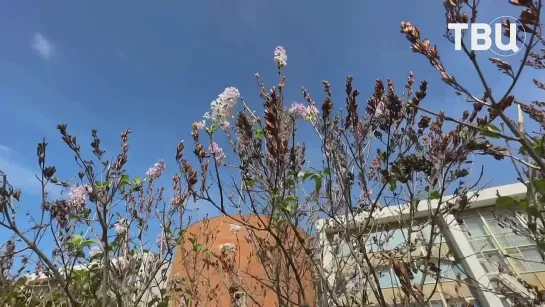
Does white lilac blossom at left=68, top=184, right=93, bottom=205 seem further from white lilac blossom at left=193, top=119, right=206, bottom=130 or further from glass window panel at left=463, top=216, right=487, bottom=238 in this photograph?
glass window panel at left=463, top=216, right=487, bottom=238

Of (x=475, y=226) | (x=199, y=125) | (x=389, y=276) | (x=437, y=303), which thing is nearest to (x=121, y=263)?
(x=199, y=125)

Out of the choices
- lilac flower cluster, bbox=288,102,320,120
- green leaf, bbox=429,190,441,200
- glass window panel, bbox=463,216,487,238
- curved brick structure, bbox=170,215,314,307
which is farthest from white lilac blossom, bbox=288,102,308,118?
glass window panel, bbox=463,216,487,238

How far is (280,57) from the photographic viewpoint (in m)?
2.19

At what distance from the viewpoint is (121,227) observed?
133 inches

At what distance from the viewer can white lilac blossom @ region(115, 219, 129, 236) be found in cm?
325

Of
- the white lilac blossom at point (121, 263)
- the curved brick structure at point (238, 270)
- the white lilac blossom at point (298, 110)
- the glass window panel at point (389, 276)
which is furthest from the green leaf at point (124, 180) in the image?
the glass window panel at point (389, 276)

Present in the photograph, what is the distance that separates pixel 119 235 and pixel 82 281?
0.68 meters

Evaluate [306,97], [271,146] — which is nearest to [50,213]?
[271,146]

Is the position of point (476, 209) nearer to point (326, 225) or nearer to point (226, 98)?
point (326, 225)

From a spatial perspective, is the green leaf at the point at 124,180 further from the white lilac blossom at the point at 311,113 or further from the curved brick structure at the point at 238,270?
the white lilac blossom at the point at 311,113

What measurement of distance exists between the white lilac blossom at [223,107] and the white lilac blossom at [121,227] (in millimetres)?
1782

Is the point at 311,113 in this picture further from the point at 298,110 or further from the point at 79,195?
the point at 79,195

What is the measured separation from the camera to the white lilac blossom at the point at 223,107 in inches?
Result: 87.7

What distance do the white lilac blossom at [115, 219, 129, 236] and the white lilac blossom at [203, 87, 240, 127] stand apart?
1.78m
